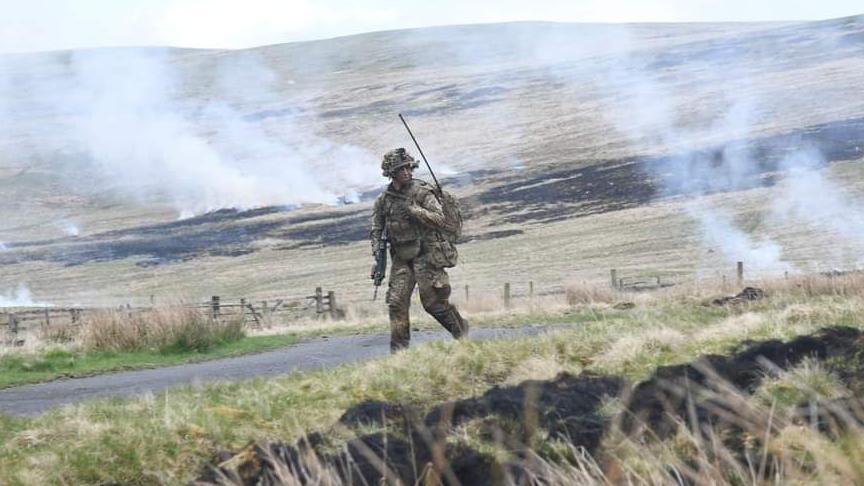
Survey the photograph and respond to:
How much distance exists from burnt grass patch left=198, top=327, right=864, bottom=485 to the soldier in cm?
321

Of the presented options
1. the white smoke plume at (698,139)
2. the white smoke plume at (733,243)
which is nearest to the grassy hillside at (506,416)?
the white smoke plume at (733,243)

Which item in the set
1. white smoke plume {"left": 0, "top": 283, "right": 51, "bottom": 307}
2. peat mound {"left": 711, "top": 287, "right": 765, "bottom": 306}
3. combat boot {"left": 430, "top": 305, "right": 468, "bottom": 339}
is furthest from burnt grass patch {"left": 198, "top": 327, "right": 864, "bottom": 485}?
white smoke plume {"left": 0, "top": 283, "right": 51, "bottom": 307}

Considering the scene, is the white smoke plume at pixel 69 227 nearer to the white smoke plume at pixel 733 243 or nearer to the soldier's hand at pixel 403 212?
the white smoke plume at pixel 733 243

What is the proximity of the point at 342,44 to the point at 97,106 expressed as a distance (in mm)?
39494

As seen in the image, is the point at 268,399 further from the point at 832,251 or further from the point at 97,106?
the point at 97,106

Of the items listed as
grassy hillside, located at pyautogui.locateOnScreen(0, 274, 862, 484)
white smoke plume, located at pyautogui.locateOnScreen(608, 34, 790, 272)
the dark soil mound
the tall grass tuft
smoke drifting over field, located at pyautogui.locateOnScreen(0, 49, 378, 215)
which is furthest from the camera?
smoke drifting over field, located at pyautogui.locateOnScreen(0, 49, 378, 215)

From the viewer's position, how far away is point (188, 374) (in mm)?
12266

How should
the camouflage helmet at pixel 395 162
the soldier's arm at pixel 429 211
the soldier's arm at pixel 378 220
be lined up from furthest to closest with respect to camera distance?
the soldier's arm at pixel 378 220 < the camouflage helmet at pixel 395 162 < the soldier's arm at pixel 429 211

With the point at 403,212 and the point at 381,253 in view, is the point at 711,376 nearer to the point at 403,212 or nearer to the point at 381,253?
the point at 403,212

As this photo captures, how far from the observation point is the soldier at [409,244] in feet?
36.4

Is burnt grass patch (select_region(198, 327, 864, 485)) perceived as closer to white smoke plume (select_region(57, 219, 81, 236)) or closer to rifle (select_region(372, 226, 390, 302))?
rifle (select_region(372, 226, 390, 302))

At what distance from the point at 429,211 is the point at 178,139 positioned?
8427 cm

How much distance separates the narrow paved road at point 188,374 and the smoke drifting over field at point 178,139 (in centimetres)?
5560

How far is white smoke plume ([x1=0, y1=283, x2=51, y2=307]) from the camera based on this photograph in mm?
49894
